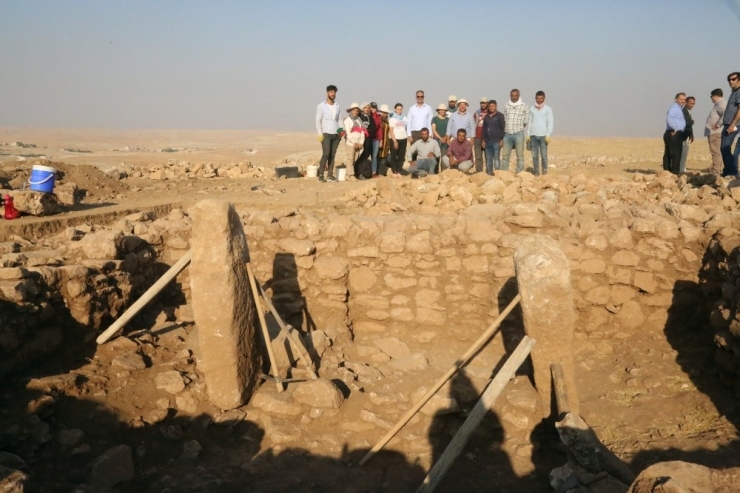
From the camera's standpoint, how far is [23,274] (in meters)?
4.93

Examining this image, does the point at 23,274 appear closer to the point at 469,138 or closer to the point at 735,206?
the point at 735,206

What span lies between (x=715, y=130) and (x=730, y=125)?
3.50 feet

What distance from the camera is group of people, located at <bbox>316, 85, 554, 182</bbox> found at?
453 inches

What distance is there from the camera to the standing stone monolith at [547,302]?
4.71 metres

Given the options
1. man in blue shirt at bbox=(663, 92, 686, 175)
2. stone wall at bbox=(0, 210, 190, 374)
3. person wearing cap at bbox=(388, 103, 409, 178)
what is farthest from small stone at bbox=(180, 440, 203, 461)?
man in blue shirt at bbox=(663, 92, 686, 175)

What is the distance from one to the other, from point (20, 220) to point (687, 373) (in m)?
8.89

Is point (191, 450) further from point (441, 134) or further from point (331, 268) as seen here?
point (441, 134)

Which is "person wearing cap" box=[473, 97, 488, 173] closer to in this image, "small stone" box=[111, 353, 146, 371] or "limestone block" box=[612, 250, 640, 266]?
"limestone block" box=[612, 250, 640, 266]

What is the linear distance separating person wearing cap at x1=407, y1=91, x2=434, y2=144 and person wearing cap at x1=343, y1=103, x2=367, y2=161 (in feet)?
5.20

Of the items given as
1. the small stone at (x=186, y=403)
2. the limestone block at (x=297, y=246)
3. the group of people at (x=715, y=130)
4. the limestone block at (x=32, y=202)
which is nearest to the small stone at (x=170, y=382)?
the small stone at (x=186, y=403)

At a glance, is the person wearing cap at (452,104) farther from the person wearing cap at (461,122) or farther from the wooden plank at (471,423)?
the wooden plank at (471,423)

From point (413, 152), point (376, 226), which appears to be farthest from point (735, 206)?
point (413, 152)

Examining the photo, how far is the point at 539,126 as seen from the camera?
1163 cm

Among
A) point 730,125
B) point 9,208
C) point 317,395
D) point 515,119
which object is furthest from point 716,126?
point 9,208
